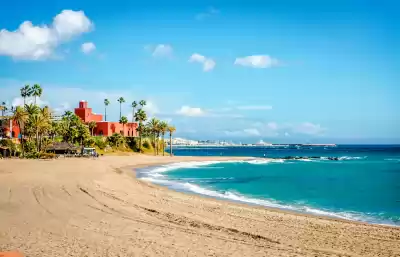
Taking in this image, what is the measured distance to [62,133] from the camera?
78125 mm

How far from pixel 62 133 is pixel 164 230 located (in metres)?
69.5

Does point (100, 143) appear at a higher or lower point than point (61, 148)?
higher

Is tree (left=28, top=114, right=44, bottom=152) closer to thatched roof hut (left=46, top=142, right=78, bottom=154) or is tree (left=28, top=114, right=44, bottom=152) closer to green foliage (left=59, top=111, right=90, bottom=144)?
thatched roof hut (left=46, top=142, right=78, bottom=154)

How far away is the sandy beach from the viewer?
11.8 m

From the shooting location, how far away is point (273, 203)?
2517 centimetres

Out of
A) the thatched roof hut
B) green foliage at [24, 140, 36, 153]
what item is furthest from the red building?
green foliage at [24, 140, 36, 153]

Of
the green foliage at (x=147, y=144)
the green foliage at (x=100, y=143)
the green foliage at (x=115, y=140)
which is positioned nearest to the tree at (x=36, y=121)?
the green foliage at (x=100, y=143)

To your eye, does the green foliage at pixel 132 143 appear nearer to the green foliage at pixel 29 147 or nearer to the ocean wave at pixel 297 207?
the green foliage at pixel 29 147

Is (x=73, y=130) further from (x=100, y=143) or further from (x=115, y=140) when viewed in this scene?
(x=115, y=140)

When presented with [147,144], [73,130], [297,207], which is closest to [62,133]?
[73,130]

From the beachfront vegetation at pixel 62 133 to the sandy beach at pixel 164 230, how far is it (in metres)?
42.0

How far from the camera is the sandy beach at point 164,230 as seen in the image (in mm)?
11844

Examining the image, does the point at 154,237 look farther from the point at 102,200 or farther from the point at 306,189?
the point at 306,189

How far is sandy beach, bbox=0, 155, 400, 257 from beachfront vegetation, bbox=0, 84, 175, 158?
4204 cm
